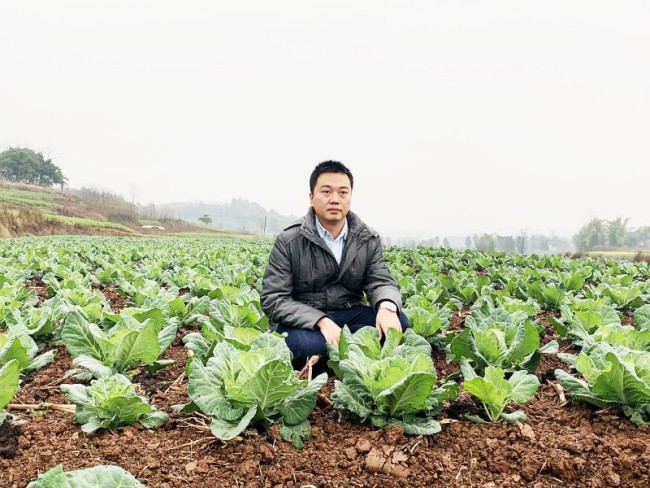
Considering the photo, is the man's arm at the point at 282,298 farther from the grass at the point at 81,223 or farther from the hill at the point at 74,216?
the grass at the point at 81,223

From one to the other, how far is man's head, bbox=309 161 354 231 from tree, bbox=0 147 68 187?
81639 millimetres

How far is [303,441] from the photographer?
2.55 meters

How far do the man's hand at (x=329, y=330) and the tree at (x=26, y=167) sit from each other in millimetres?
81916

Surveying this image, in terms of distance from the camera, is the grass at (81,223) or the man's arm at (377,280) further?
the grass at (81,223)

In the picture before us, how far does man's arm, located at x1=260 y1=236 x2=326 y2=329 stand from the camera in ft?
12.0

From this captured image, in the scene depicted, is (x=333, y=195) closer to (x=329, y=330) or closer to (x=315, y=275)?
(x=315, y=275)

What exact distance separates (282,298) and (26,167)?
81.6 metres

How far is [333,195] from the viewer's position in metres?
3.68

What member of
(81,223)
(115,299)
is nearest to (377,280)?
(115,299)

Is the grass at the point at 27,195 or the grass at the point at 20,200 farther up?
the grass at the point at 27,195

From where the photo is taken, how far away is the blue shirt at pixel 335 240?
3.96 meters

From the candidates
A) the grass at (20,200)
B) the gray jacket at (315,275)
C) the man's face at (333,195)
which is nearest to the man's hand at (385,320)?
the gray jacket at (315,275)

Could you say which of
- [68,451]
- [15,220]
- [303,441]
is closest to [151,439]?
[68,451]

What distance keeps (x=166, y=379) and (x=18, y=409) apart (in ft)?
2.95
